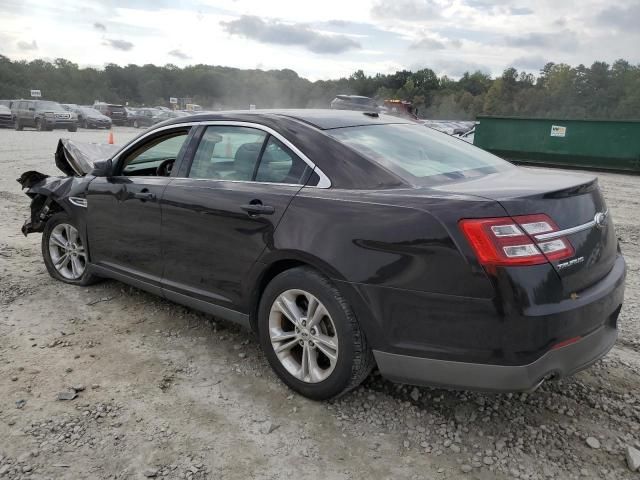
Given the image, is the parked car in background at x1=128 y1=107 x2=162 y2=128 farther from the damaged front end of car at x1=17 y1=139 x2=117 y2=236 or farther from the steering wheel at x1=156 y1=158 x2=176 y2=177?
the steering wheel at x1=156 y1=158 x2=176 y2=177

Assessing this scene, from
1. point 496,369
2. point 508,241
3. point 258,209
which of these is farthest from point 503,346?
point 258,209

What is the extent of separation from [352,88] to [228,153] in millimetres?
99039

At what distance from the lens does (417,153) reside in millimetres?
3178

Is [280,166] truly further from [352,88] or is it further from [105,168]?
[352,88]

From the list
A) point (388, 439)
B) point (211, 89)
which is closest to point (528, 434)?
point (388, 439)

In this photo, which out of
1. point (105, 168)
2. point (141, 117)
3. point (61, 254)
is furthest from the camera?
point (141, 117)

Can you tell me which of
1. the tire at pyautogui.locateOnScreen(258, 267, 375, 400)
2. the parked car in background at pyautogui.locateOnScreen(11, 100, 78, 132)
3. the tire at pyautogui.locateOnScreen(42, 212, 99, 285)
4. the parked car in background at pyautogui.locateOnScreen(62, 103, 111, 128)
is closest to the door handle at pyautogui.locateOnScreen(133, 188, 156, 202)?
the tire at pyautogui.locateOnScreen(42, 212, 99, 285)

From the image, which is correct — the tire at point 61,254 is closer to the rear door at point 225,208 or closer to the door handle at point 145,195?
the door handle at point 145,195

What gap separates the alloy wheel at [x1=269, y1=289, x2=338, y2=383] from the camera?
2830 mm

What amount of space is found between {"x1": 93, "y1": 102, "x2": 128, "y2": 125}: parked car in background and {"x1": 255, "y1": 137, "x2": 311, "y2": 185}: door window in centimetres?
3805

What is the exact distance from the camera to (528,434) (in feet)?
8.86

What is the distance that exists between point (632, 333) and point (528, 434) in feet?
5.56

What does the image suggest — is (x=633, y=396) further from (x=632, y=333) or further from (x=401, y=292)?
(x=401, y=292)

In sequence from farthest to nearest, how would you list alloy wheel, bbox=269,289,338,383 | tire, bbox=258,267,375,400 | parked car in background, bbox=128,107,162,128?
parked car in background, bbox=128,107,162,128
alloy wheel, bbox=269,289,338,383
tire, bbox=258,267,375,400
